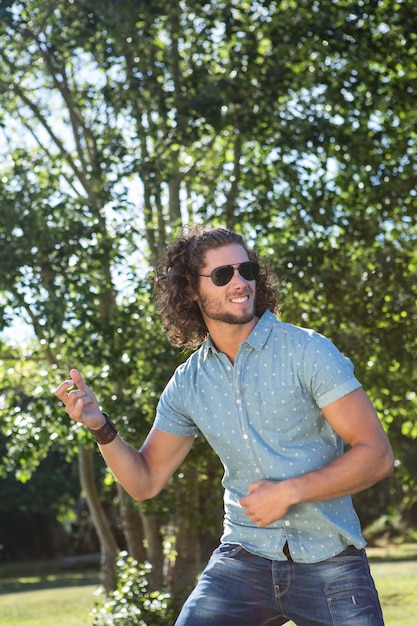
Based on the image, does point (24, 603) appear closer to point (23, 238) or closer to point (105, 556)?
point (105, 556)

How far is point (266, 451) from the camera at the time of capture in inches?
118

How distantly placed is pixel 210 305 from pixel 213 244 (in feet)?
0.71

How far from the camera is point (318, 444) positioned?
3.00 meters

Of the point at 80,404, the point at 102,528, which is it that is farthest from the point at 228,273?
the point at 102,528

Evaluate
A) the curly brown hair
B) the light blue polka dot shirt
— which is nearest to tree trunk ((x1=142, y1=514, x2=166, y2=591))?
the curly brown hair

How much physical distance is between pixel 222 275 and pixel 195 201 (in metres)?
6.77

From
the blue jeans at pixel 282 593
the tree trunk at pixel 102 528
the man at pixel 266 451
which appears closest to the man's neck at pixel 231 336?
the man at pixel 266 451

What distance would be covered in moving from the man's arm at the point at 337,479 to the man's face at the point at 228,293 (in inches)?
20.6

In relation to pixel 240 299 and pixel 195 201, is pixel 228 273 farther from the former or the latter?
pixel 195 201

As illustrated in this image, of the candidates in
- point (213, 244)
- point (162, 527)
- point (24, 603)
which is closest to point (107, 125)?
point (162, 527)

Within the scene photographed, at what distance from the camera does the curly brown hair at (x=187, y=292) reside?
345 centimetres

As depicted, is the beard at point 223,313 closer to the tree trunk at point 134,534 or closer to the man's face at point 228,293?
the man's face at point 228,293

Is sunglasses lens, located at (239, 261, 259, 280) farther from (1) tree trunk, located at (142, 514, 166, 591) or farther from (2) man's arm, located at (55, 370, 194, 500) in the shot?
(1) tree trunk, located at (142, 514, 166, 591)

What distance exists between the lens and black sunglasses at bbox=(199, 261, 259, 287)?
10.5 ft
